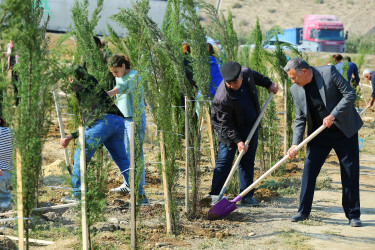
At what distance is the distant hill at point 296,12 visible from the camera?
183 ft

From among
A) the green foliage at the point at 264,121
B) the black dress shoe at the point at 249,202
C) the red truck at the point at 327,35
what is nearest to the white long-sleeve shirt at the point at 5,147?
the black dress shoe at the point at 249,202

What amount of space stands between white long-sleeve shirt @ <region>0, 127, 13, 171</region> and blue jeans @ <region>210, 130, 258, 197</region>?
2.33m

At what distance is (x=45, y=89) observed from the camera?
172 inches

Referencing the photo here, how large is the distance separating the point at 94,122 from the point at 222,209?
182cm

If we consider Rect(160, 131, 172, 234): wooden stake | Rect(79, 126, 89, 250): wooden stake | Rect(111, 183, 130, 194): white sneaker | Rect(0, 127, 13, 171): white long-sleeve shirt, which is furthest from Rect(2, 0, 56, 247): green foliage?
Rect(111, 183, 130, 194): white sneaker

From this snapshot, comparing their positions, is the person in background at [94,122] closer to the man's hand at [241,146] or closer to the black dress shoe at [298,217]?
the man's hand at [241,146]

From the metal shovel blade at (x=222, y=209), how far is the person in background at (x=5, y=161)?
2186 millimetres

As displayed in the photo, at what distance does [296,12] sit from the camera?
5916 centimetres

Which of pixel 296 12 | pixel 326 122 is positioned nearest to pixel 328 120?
pixel 326 122

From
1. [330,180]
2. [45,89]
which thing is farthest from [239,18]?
[45,89]

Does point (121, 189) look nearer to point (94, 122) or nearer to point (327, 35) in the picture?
point (94, 122)

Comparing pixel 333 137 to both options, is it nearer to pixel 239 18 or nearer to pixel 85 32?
pixel 85 32

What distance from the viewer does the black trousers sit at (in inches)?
235

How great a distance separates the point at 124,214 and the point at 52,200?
1.21 m
